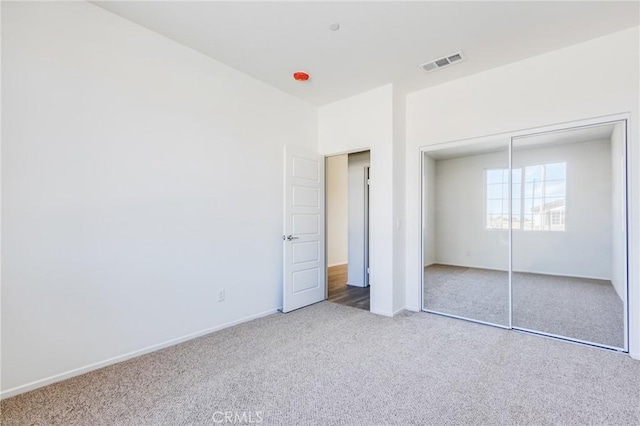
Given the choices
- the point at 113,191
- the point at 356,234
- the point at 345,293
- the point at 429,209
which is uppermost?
the point at 113,191

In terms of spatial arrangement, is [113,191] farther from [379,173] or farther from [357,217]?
[357,217]

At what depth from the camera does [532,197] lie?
10.4ft

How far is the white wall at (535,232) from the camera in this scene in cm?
284

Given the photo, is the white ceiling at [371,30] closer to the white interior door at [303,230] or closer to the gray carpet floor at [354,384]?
the white interior door at [303,230]

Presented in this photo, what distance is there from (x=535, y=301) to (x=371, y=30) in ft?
10.9

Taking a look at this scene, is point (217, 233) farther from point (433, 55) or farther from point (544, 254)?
point (544, 254)

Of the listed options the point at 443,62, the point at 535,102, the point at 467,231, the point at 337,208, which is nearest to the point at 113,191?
the point at 443,62

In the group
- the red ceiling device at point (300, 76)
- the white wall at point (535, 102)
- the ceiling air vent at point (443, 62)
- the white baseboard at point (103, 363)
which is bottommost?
the white baseboard at point (103, 363)

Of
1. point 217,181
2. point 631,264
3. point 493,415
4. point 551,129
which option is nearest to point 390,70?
point 551,129

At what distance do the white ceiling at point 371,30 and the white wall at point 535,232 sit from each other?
1.05 meters

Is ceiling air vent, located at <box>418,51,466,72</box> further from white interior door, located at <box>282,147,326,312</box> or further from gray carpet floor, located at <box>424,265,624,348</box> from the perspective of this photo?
gray carpet floor, located at <box>424,265,624,348</box>

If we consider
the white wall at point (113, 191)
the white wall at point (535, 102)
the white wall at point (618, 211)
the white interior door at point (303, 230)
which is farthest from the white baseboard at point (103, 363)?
the white wall at point (618, 211)

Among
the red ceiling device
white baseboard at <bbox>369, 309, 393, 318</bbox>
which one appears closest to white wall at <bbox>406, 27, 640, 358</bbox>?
white baseboard at <bbox>369, 309, 393, 318</bbox>

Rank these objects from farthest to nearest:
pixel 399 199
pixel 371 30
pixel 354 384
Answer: pixel 399 199
pixel 371 30
pixel 354 384
